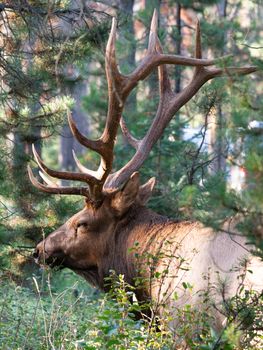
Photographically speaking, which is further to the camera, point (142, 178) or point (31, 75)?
point (142, 178)

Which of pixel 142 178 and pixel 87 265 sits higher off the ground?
pixel 142 178

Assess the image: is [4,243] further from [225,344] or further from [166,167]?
[225,344]

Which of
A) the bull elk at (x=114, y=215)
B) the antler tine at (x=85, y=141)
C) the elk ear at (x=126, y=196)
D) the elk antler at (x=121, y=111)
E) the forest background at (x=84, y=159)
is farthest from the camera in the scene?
the elk ear at (x=126, y=196)

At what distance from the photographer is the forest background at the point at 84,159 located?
4.27 meters

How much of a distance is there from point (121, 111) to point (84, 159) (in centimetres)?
759

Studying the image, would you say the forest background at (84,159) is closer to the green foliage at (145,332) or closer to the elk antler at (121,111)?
the green foliage at (145,332)

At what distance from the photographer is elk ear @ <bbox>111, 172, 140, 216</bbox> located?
7535 millimetres

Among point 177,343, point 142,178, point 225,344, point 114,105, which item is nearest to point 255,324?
point 225,344

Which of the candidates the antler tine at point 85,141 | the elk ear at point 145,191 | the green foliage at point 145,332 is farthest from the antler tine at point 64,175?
the green foliage at point 145,332

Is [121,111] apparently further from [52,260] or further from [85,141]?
[52,260]

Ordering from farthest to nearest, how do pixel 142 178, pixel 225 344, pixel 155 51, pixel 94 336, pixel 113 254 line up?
pixel 142 178 → pixel 113 254 → pixel 155 51 → pixel 94 336 → pixel 225 344

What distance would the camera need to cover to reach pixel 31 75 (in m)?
8.83

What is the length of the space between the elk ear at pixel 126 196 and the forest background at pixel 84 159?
1.74ft

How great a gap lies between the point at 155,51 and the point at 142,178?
3636 millimetres
